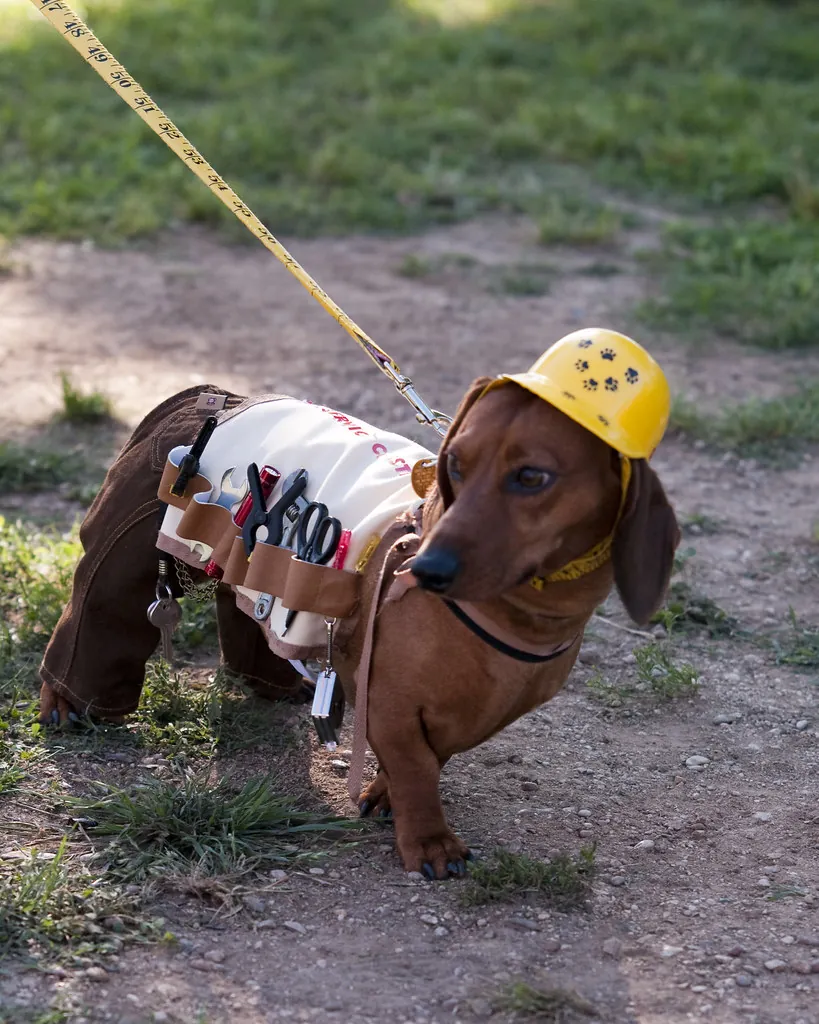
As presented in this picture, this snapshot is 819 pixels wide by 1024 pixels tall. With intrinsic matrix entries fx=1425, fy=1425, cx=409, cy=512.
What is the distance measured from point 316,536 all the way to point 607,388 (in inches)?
30.3

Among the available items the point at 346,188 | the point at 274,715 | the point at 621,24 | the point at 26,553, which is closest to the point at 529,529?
the point at 274,715

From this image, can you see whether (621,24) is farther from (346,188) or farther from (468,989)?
(468,989)

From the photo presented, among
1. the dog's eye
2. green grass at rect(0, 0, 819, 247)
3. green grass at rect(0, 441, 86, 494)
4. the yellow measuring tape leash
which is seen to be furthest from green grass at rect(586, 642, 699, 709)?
green grass at rect(0, 0, 819, 247)

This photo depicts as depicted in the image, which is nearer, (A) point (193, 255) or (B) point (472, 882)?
(B) point (472, 882)

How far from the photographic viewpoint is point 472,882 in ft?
10.1

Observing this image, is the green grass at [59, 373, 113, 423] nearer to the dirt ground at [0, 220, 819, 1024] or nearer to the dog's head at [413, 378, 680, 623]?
the dirt ground at [0, 220, 819, 1024]

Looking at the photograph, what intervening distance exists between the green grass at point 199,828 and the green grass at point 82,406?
8.22 ft

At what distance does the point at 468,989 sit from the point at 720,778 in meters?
1.16

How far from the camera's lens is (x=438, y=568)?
2586 mm

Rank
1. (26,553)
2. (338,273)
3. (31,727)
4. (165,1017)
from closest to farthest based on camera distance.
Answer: (165,1017), (31,727), (26,553), (338,273)

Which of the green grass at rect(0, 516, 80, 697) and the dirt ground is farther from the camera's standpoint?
the green grass at rect(0, 516, 80, 697)

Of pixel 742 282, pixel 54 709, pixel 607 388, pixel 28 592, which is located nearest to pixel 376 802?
pixel 54 709

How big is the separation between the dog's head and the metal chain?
0.94 m

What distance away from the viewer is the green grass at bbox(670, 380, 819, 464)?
5.53 metres
